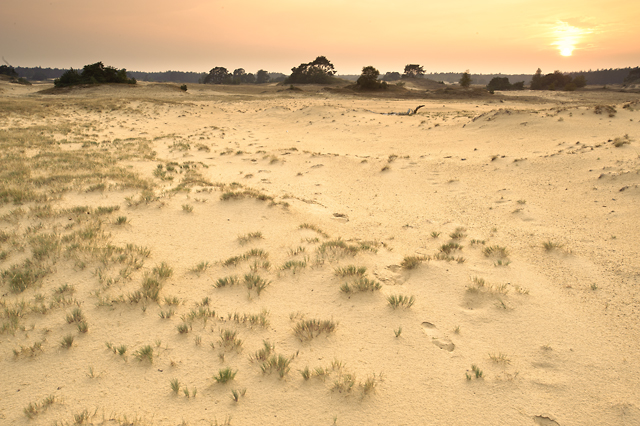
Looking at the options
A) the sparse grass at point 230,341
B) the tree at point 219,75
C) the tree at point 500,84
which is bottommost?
the sparse grass at point 230,341

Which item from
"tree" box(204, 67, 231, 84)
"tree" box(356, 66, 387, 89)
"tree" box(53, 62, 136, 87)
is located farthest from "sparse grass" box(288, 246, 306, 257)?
"tree" box(204, 67, 231, 84)

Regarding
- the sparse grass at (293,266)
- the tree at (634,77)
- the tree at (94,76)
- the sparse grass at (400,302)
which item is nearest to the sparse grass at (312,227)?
the sparse grass at (293,266)

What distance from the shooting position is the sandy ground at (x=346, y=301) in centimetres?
336

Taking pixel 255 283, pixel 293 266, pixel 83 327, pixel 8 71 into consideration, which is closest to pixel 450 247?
pixel 293 266

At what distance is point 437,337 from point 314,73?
87.7 m

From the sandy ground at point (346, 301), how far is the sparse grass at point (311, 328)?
2.8 inches

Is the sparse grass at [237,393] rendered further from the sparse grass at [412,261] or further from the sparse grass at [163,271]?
the sparse grass at [412,261]

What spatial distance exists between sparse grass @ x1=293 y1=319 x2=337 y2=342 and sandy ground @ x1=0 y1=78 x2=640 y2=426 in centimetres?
7

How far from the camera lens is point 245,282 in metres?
5.37

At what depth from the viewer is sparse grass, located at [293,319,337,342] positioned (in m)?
4.20

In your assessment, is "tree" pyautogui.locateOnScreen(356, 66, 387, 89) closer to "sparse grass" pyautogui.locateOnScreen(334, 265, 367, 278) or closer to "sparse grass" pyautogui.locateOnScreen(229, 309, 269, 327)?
"sparse grass" pyautogui.locateOnScreen(334, 265, 367, 278)

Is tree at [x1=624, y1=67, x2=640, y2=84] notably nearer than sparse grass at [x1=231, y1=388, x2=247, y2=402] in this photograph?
No

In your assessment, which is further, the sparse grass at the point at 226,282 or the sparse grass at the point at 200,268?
the sparse grass at the point at 200,268

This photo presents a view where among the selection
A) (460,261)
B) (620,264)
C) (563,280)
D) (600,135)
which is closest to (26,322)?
(460,261)
